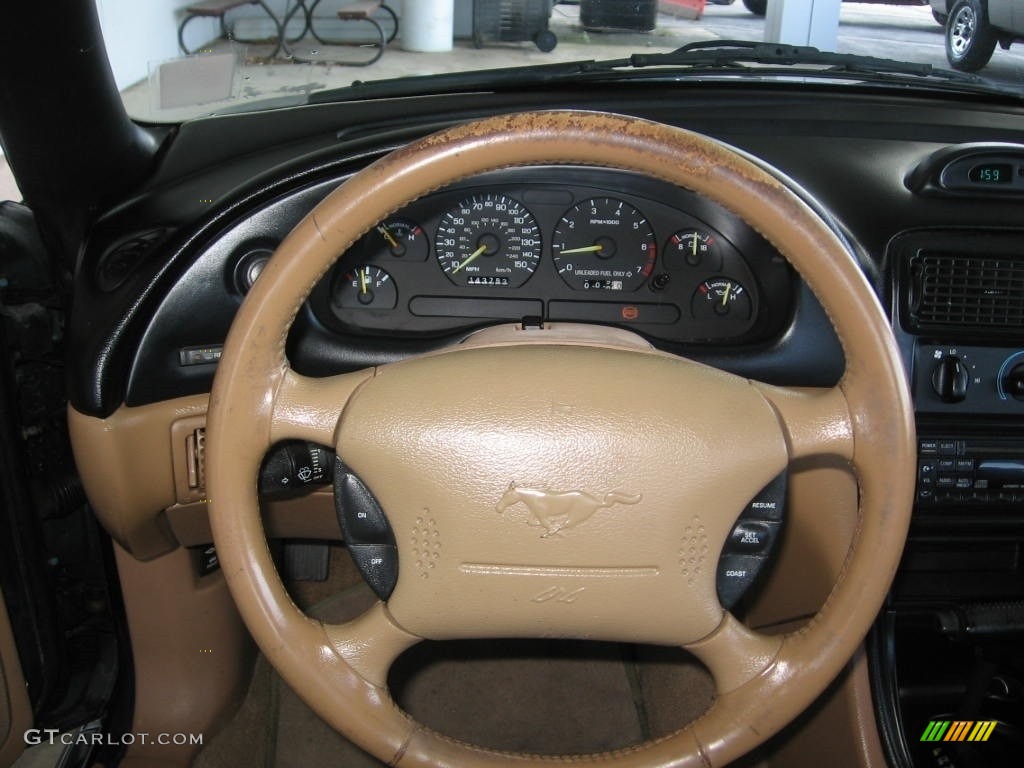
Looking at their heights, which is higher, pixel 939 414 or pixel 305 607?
pixel 939 414

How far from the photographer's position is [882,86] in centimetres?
189

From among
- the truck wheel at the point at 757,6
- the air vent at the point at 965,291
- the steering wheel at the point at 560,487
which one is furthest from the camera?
the truck wheel at the point at 757,6

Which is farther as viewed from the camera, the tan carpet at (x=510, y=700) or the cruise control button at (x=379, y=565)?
the tan carpet at (x=510, y=700)

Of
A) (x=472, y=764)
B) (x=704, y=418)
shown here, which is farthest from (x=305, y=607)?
(x=704, y=418)

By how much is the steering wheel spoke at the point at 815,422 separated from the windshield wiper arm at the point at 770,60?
2.99ft

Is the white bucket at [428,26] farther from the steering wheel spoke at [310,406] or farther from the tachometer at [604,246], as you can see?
the steering wheel spoke at [310,406]

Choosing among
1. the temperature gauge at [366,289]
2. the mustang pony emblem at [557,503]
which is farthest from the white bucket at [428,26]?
the mustang pony emblem at [557,503]

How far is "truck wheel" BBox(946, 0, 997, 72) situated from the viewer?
6.67ft

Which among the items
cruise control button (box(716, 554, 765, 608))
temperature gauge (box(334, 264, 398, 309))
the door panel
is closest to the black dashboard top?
temperature gauge (box(334, 264, 398, 309))

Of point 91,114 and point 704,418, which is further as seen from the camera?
point 91,114

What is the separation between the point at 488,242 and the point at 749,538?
0.77 meters

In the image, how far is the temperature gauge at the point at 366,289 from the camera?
1.74 m

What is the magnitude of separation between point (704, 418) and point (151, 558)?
1.21 meters

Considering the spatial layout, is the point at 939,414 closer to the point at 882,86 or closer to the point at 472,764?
the point at 882,86
